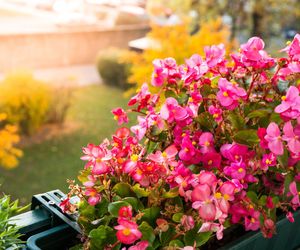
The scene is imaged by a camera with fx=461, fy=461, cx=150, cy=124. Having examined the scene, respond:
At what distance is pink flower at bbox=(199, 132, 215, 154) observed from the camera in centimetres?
90

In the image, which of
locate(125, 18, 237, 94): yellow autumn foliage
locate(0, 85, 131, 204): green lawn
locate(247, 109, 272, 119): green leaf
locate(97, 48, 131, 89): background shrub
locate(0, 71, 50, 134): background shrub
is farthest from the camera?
locate(97, 48, 131, 89): background shrub

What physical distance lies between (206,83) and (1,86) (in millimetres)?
4133

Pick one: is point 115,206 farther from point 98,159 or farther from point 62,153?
point 62,153

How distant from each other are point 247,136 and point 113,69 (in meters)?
6.29

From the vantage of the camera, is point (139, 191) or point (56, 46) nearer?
point (139, 191)

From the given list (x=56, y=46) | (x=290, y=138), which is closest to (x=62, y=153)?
(x=56, y=46)

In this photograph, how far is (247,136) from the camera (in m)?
0.90

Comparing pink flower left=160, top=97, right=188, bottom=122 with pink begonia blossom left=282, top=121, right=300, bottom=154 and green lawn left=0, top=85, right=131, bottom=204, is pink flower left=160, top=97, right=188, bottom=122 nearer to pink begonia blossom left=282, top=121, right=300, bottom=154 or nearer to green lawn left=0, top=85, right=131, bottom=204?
pink begonia blossom left=282, top=121, right=300, bottom=154

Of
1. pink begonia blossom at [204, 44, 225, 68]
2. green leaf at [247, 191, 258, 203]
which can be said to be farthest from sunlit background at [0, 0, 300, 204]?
green leaf at [247, 191, 258, 203]

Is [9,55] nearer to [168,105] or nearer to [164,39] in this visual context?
[164,39]

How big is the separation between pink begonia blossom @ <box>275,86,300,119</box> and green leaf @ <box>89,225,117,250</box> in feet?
1.27

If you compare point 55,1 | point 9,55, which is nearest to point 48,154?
point 9,55

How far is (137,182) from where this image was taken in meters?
0.89

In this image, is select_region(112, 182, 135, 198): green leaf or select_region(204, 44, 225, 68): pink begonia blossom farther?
select_region(204, 44, 225, 68): pink begonia blossom
